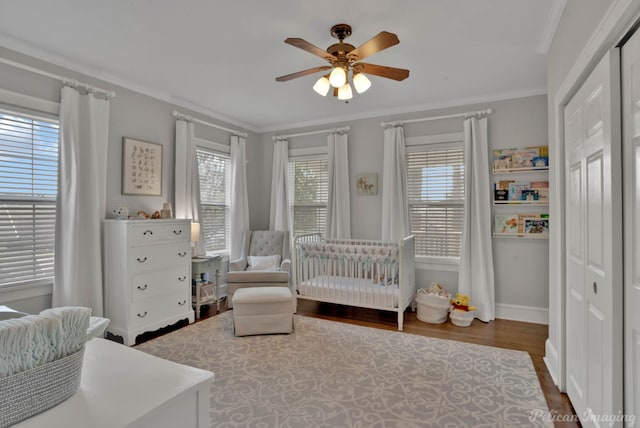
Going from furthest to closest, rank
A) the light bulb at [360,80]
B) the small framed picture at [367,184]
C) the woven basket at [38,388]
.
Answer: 1. the small framed picture at [367,184]
2. the light bulb at [360,80]
3. the woven basket at [38,388]

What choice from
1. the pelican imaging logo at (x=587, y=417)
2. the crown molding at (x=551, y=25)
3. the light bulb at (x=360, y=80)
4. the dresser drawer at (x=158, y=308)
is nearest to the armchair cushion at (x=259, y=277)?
the dresser drawer at (x=158, y=308)

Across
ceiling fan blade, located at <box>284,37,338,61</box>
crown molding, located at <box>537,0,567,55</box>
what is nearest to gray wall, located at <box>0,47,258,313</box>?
ceiling fan blade, located at <box>284,37,338,61</box>

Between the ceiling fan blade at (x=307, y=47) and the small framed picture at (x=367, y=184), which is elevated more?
the ceiling fan blade at (x=307, y=47)

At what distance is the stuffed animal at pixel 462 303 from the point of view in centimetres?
360

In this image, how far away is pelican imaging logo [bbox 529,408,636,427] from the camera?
1.38m

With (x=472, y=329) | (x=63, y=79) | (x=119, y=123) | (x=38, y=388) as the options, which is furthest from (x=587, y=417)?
(x=63, y=79)

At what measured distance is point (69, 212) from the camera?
287 centimetres

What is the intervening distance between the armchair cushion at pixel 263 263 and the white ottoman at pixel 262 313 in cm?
108

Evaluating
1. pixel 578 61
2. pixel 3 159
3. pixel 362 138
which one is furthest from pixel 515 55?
pixel 3 159

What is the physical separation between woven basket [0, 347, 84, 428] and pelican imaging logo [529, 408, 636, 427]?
1.93 m

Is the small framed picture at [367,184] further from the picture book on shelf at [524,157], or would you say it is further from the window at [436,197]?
the picture book on shelf at [524,157]

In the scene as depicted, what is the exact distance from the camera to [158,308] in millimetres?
3275

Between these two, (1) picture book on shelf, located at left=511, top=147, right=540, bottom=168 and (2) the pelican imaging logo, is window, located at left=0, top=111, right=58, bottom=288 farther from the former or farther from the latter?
(1) picture book on shelf, located at left=511, top=147, right=540, bottom=168

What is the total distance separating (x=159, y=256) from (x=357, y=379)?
2.18 meters
